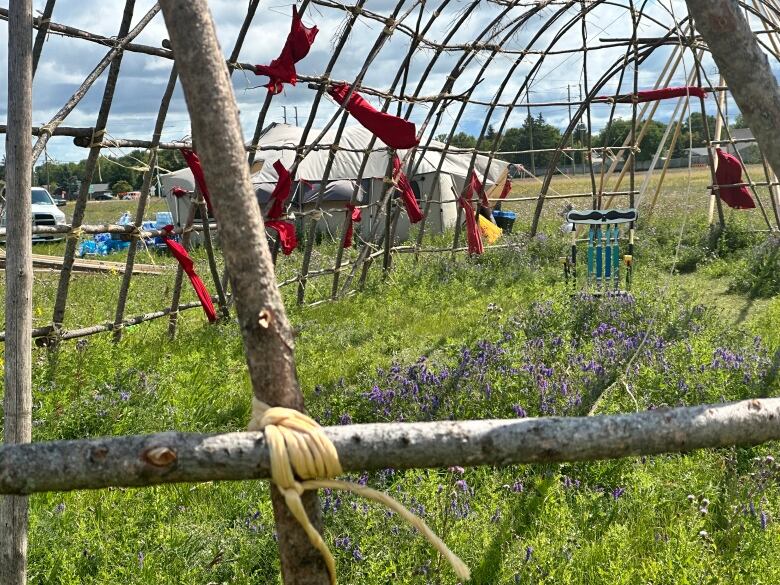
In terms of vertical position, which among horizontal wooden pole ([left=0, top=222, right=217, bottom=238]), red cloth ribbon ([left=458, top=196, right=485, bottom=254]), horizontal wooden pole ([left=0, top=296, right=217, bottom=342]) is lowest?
horizontal wooden pole ([left=0, top=296, right=217, bottom=342])

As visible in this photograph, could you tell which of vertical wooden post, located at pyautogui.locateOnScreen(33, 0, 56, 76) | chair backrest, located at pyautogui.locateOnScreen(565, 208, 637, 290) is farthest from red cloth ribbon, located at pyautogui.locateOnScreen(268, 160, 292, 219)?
chair backrest, located at pyautogui.locateOnScreen(565, 208, 637, 290)

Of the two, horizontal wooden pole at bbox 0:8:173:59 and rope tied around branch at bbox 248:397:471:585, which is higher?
horizontal wooden pole at bbox 0:8:173:59

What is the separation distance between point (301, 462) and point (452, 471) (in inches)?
78.0

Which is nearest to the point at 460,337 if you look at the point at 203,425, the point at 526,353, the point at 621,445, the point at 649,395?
the point at 526,353

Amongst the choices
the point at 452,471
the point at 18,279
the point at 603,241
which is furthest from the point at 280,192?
the point at 18,279

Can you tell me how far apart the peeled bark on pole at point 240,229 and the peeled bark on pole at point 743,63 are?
3.75ft

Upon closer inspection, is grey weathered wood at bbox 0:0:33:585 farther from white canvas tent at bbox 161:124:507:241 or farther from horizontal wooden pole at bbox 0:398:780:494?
white canvas tent at bbox 161:124:507:241

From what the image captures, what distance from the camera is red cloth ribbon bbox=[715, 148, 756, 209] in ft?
33.8

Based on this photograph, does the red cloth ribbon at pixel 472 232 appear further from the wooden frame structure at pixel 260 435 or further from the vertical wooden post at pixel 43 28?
the wooden frame structure at pixel 260 435

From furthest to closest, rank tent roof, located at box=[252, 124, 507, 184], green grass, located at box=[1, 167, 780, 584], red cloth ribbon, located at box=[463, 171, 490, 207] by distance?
tent roof, located at box=[252, 124, 507, 184] → red cloth ribbon, located at box=[463, 171, 490, 207] → green grass, located at box=[1, 167, 780, 584]

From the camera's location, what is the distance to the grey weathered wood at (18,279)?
2555 mm

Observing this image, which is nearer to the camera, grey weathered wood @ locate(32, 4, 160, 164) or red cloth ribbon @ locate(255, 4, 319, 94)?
grey weathered wood @ locate(32, 4, 160, 164)

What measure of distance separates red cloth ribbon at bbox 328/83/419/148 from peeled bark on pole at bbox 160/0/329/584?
12.7 ft

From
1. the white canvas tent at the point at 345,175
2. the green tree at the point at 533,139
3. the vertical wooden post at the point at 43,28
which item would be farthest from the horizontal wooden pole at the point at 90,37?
the green tree at the point at 533,139
